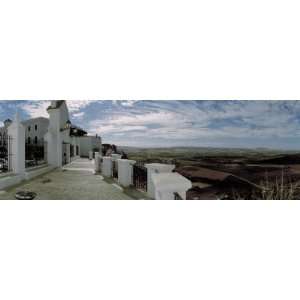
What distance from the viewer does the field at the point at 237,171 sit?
2.53 meters

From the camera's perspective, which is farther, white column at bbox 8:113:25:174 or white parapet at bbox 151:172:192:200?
white column at bbox 8:113:25:174

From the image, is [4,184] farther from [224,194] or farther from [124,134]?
[224,194]

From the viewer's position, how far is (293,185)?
2555mm

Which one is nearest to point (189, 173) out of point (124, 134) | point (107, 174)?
point (124, 134)

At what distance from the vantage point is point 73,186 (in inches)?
104

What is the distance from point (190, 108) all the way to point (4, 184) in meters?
2.85

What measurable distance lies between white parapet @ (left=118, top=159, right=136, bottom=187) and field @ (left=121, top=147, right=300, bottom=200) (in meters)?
0.51

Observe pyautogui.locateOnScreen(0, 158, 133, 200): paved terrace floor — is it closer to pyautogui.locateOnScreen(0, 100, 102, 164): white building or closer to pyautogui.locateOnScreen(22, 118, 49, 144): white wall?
pyautogui.locateOnScreen(0, 100, 102, 164): white building

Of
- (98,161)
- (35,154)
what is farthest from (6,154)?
(98,161)

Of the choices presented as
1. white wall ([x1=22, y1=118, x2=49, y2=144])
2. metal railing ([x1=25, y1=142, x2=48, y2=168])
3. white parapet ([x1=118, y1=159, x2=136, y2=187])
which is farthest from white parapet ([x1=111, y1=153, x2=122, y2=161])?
metal railing ([x1=25, y1=142, x2=48, y2=168])

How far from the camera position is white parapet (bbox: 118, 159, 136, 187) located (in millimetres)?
2869

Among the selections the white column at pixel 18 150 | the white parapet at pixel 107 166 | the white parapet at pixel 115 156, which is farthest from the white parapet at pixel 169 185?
the white column at pixel 18 150

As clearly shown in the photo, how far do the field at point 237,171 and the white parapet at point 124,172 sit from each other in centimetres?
51

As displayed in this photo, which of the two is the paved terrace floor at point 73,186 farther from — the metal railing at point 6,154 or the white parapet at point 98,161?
the metal railing at point 6,154
